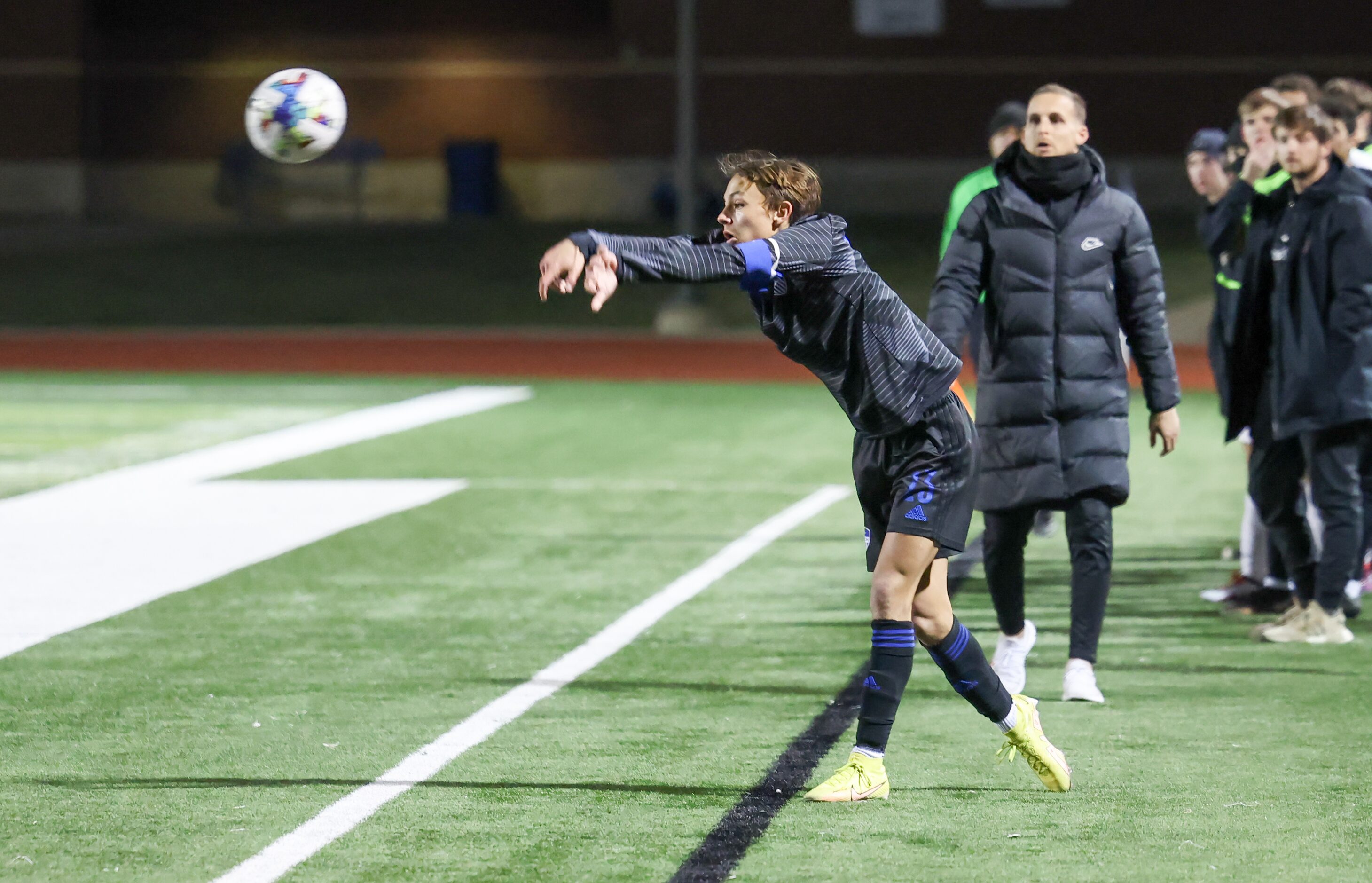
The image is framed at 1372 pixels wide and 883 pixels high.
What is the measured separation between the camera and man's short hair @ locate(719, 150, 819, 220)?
5094 millimetres

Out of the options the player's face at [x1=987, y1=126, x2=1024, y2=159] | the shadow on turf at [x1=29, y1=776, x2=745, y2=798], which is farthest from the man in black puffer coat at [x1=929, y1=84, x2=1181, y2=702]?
the player's face at [x1=987, y1=126, x2=1024, y2=159]

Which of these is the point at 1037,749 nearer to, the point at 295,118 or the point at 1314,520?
the point at 295,118

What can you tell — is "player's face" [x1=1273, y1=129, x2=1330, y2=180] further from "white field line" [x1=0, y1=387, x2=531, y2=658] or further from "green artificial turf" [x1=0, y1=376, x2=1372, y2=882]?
"white field line" [x1=0, y1=387, x2=531, y2=658]

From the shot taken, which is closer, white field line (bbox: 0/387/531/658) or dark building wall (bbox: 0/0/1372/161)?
white field line (bbox: 0/387/531/658)

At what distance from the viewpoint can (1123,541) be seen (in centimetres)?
1038

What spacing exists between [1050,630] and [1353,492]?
124 centimetres

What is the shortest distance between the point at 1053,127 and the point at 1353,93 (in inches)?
98.5

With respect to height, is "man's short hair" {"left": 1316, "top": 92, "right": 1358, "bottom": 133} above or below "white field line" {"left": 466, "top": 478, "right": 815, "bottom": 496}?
above

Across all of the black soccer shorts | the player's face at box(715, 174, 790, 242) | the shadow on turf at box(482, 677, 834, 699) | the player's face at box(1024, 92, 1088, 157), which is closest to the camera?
the player's face at box(715, 174, 790, 242)

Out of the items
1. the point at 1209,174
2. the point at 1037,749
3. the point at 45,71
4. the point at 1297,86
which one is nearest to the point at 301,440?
the point at 1209,174

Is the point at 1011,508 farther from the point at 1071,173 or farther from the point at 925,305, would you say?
the point at 925,305

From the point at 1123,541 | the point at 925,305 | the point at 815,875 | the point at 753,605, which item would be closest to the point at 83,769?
the point at 815,875

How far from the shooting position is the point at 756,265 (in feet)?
15.6

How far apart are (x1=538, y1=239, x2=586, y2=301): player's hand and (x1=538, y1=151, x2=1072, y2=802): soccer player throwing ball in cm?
58
